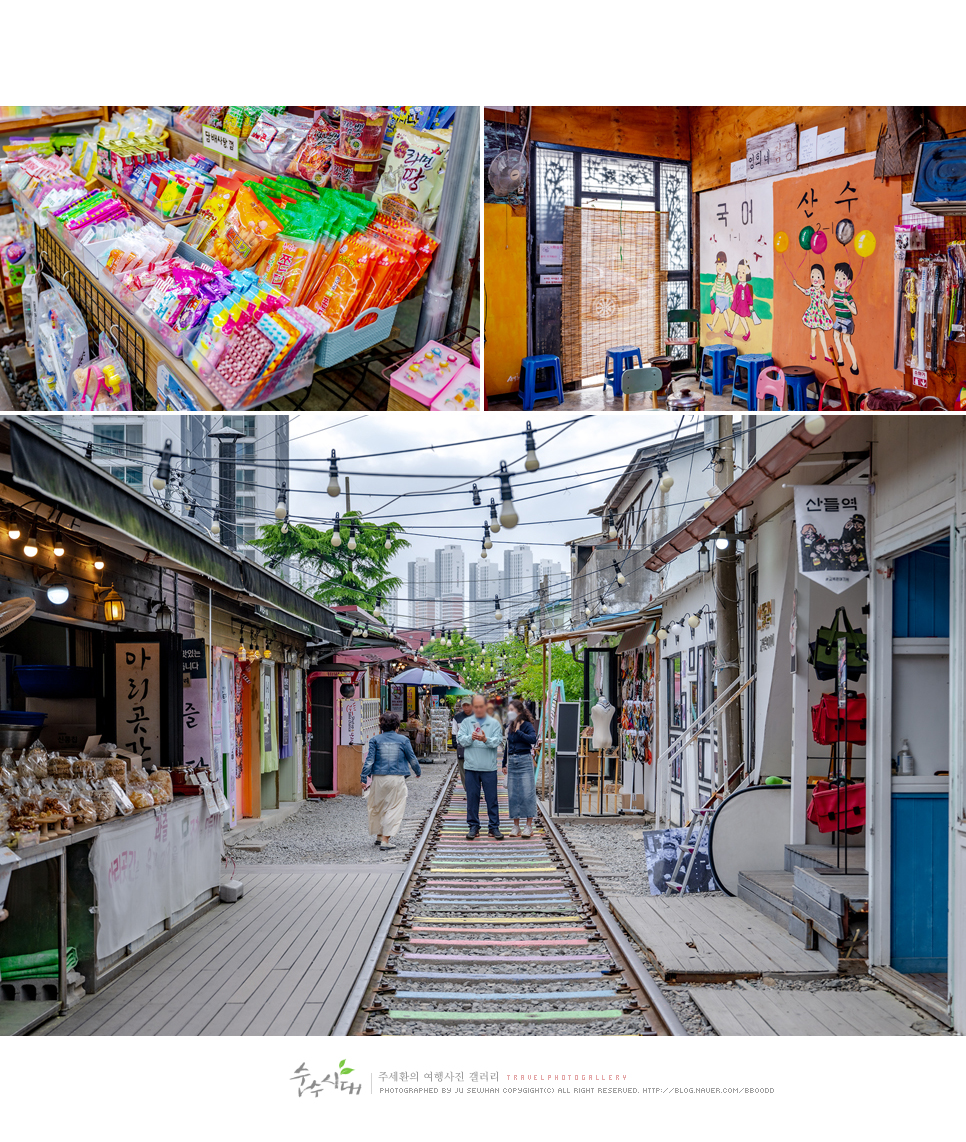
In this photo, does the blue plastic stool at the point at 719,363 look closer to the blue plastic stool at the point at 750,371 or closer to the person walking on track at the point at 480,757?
the blue plastic stool at the point at 750,371

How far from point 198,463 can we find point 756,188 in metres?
6.78

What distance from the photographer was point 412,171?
5020 mm

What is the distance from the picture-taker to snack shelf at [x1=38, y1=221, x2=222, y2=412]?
4.89 meters

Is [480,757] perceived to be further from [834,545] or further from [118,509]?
[118,509]

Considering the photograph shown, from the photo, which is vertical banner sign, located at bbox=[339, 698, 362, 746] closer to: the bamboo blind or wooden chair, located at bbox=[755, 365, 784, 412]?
the bamboo blind

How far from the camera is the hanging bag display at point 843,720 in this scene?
26.5ft

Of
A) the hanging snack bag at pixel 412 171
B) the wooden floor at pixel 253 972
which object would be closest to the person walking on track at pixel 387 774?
the wooden floor at pixel 253 972

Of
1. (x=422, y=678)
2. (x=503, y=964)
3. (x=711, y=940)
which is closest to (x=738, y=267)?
(x=711, y=940)

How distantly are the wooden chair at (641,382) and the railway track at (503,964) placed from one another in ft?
10.5

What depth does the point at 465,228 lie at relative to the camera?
16.4ft

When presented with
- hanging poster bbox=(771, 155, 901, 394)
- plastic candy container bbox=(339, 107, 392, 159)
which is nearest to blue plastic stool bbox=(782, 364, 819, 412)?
hanging poster bbox=(771, 155, 901, 394)

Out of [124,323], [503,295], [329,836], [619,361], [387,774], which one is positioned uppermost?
[503,295]

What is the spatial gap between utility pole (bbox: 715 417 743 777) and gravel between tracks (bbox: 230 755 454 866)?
3.73 meters

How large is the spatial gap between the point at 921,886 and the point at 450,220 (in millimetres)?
4665
